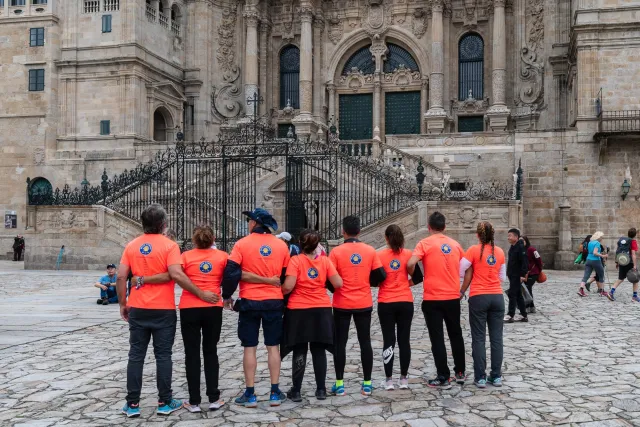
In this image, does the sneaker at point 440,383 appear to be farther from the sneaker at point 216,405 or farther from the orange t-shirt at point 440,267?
the sneaker at point 216,405

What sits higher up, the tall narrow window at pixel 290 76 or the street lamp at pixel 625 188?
the tall narrow window at pixel 290 76

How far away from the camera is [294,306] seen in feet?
24.3

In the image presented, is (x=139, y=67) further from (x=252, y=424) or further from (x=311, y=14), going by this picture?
(x=252, y=424)

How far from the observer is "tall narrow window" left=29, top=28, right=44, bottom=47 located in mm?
33375

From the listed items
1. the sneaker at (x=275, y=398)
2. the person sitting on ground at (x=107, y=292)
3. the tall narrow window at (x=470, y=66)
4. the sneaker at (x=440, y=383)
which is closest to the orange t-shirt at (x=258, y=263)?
the sneaker at (x=275, y=398)

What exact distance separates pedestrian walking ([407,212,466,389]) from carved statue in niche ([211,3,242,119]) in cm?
3128

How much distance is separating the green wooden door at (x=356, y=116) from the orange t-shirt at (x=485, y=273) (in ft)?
96.2

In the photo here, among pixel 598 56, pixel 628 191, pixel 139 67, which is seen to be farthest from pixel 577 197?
pixel 139 67

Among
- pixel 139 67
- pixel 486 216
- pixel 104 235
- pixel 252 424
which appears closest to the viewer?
pixel 252 424

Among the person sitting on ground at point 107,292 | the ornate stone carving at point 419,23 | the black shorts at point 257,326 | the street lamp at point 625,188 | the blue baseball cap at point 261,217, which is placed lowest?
the person sitting on ground at point 107,292

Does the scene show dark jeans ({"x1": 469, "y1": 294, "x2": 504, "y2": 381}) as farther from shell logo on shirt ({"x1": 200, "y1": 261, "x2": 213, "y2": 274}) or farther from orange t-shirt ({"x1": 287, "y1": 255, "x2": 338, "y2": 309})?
shell logo on shirt ({"x1": 200, "y1": 261, "x2": 213, "y2": 274})

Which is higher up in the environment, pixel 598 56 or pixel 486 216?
pixel 598 56

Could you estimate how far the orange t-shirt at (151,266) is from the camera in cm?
692

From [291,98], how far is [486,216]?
764 inches
